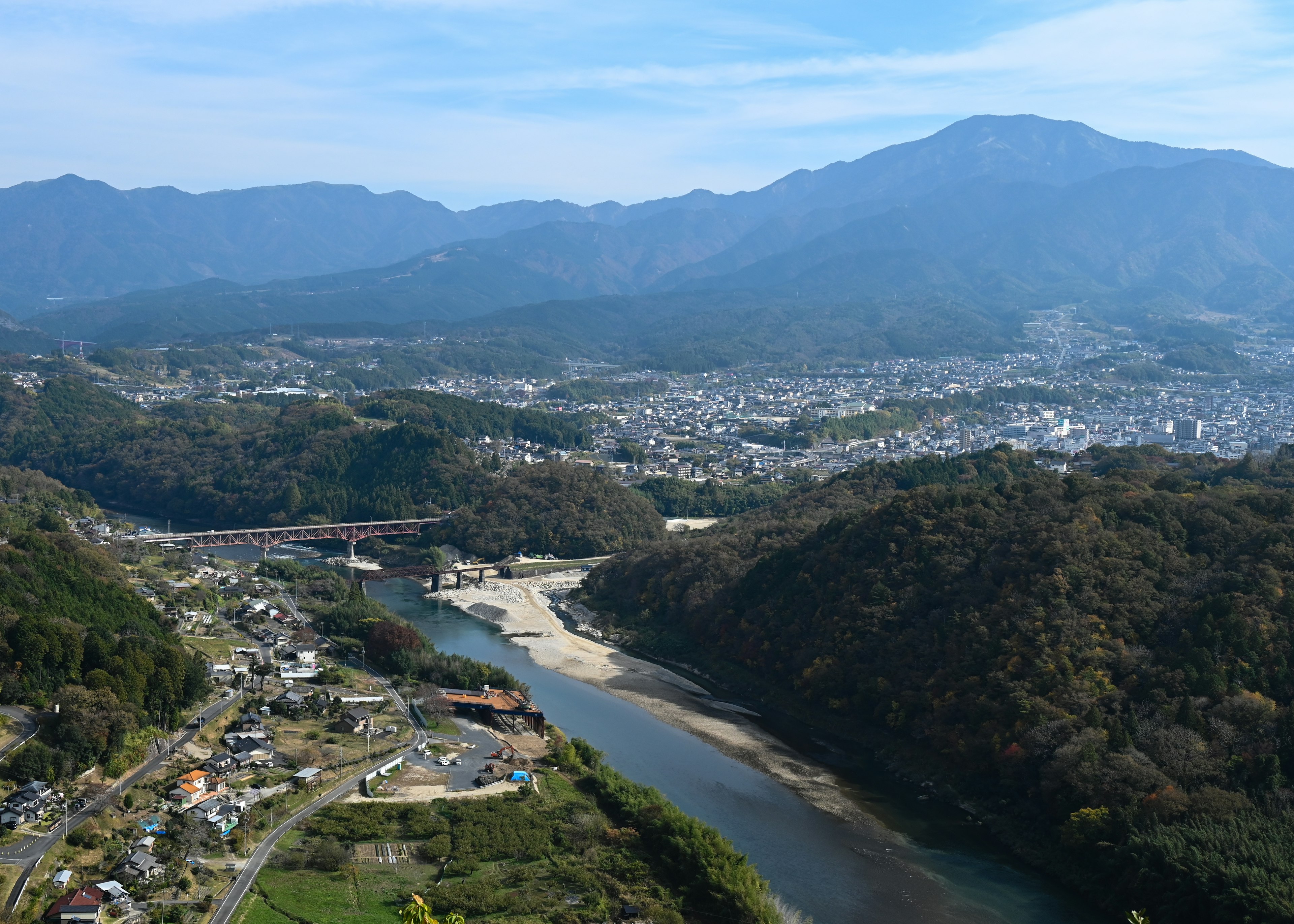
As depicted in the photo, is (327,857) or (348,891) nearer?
(348,891)

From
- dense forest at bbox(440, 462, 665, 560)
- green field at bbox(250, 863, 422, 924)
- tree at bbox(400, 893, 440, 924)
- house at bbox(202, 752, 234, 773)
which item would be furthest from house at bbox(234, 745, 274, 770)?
dense forest at bbox(440, 462, 665, 560)

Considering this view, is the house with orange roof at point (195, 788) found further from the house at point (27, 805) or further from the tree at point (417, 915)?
the tree at point (417, 915)

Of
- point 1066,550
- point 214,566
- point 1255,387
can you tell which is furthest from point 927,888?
point 1255,387

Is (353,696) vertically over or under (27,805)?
under

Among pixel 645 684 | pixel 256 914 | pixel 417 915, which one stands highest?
pixel 417 915

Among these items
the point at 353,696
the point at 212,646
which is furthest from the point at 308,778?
the point at 212,646

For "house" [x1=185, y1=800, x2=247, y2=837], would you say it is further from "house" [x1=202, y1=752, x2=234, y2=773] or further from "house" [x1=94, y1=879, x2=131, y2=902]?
"house" [x1=94, y1=879, x2=131, y2=902]

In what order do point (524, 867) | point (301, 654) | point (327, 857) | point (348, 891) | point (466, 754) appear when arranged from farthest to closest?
point (301, 654) → point (466, 754) → point (524, 867) → point (327, 857) → point (348, 891)

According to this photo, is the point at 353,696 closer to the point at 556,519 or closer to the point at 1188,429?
the point at 556,519
